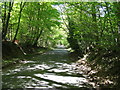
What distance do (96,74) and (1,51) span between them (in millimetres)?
9810

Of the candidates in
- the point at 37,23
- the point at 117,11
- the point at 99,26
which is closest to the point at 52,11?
the point at 37,23

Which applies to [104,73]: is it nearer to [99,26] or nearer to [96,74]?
[96,74]

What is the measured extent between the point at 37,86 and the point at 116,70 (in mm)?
3421

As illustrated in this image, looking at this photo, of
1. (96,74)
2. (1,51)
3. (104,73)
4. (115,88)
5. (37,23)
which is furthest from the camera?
(37,23)

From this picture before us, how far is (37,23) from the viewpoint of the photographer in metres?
22.6

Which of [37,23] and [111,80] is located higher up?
[37,23]

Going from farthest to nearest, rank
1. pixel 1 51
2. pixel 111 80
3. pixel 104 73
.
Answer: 1. pixel 1 51
2. pixel 104 73
3. pixel 111 80

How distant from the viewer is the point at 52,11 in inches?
925

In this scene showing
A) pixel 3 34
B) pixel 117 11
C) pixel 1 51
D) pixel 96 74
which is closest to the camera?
pixel 117 11

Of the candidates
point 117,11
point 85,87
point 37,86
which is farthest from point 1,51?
point 117,11

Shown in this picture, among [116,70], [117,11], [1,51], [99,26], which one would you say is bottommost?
[1,51]

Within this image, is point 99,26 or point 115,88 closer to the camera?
point 115,88

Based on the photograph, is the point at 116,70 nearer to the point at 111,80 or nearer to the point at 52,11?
the point at 111,80

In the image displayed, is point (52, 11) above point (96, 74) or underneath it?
above
